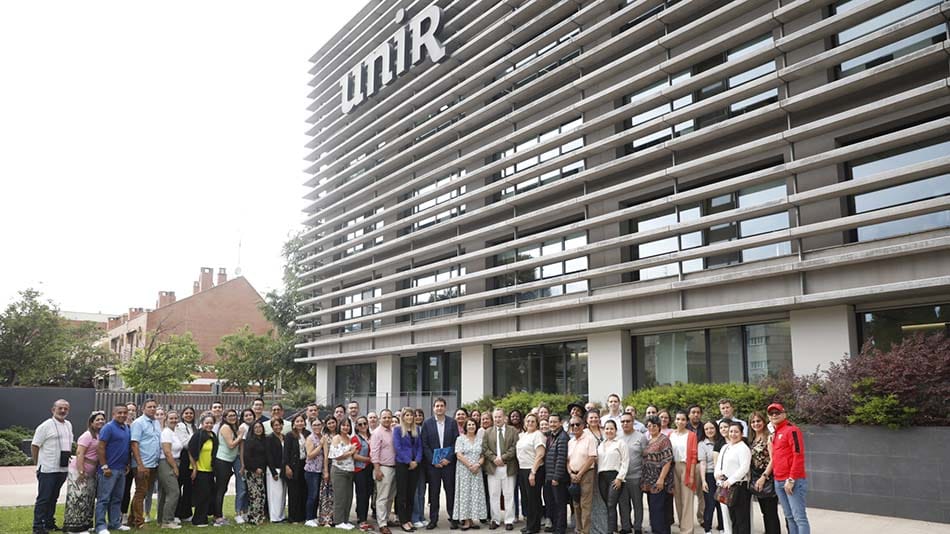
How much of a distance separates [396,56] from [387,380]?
544 inches

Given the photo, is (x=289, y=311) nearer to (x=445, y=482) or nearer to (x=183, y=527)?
(x=183, y=527)

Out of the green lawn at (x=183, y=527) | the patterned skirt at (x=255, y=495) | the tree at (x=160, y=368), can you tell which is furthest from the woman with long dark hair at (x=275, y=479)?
the tree at (x=160, y=368)

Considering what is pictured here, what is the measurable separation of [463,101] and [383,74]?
6363 mm

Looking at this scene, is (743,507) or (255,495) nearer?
(743,507)

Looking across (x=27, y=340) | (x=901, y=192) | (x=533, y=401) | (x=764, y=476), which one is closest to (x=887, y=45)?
(x=901, y=192)

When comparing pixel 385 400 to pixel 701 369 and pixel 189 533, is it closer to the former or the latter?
pixel 701 369

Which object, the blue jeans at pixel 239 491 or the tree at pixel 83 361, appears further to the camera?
the tree at pixel 83 361

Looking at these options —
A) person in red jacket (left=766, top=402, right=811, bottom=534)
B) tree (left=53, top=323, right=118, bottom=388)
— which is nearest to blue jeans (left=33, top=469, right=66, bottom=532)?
person in red jacket (left=766, top=402, right=811, bottom=534)

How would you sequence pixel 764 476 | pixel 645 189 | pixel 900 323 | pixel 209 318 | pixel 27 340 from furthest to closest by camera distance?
pixel 209 318, pixel 27 340, pixel 645 189, pixel 900 323, pixel 764 476

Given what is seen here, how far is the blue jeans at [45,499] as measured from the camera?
1109cm

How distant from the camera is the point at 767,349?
17.1 meters

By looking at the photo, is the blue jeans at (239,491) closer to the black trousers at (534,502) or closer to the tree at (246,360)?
the black trousers at (534,502)

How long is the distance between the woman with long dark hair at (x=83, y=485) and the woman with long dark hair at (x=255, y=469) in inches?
92.7

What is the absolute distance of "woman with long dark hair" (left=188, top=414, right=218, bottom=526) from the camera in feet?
40.9
